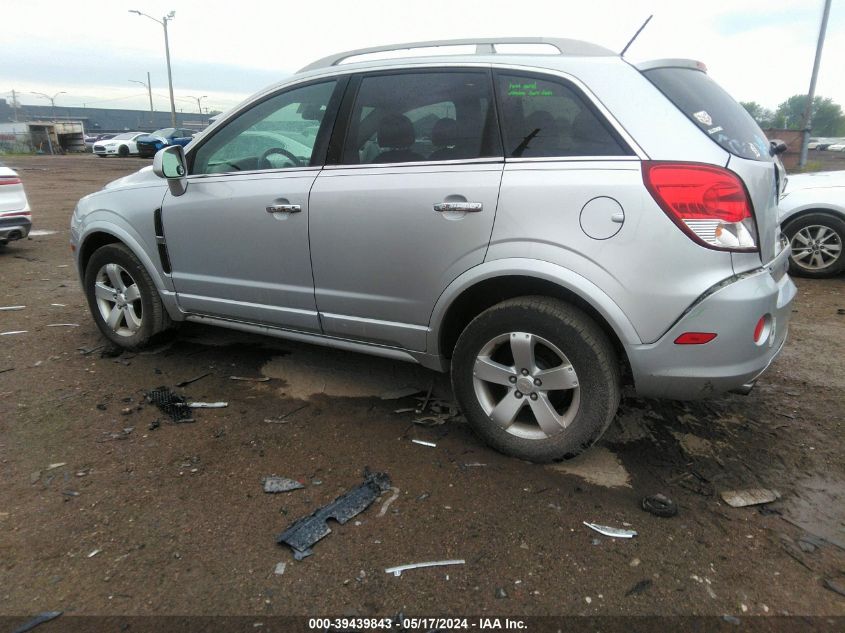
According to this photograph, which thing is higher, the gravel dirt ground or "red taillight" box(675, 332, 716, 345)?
"red taillight" box(675, 332, 716, 345)

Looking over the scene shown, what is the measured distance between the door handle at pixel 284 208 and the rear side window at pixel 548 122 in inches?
48.0

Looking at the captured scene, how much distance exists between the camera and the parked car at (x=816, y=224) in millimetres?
6336

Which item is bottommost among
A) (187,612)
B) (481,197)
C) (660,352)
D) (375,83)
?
(187,612)

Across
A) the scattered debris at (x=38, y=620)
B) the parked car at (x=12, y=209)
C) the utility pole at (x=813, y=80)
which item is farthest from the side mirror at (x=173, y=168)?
the utility pole at (x=813, y=80)

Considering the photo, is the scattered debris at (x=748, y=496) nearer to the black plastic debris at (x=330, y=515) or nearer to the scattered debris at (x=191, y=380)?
the black plastic debris at (x=330, y=515)

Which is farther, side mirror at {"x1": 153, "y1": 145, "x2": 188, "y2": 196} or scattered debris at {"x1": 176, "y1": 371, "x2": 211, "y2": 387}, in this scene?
scattered debris at {"x1": 176, "y1": 371, "x2": 211, "y2": 387}

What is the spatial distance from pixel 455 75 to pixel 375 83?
50 cm

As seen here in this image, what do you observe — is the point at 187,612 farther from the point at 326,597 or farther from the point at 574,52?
the point at 574,52

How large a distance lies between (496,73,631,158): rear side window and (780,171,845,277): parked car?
4.77 meters

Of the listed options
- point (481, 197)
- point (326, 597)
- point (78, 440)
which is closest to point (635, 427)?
point (481, 197)

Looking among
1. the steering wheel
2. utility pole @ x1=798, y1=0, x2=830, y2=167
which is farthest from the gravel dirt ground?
utility pole @ x1=798, y1=0, x2=830, y2=167

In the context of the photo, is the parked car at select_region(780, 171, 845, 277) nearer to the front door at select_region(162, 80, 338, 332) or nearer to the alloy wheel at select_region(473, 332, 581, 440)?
the alloy wheel at select_region(473, 332, 581, 440)

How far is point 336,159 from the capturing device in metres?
3.33

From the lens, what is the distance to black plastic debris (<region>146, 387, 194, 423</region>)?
3.48 metres
